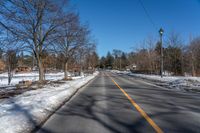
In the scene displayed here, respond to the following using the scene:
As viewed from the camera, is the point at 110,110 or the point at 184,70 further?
the point at 184,70

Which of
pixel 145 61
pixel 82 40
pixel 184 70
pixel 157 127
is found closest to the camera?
pixel 157 127

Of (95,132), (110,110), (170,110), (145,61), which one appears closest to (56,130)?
(95,132)

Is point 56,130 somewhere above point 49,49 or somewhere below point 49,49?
below

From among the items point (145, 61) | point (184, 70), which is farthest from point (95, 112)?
point (145, 61)

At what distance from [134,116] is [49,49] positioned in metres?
19.4

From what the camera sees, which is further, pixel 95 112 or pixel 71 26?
pixel 71 26

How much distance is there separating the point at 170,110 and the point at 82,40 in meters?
26.0

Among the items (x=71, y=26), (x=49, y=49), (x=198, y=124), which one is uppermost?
(x=71, y=26)

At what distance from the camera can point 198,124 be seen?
23.5 feet

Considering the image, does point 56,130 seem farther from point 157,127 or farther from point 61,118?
point 157,127

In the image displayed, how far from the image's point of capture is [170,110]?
9.59m

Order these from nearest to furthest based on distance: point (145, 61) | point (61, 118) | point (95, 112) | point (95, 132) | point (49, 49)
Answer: point (95, 132), point (61, 118), point (95, 112), point (49, 49), point (145, 61)

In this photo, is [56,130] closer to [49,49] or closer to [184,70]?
[49,49]

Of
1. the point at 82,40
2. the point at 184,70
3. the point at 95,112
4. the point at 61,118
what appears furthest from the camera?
the point at 184,70
